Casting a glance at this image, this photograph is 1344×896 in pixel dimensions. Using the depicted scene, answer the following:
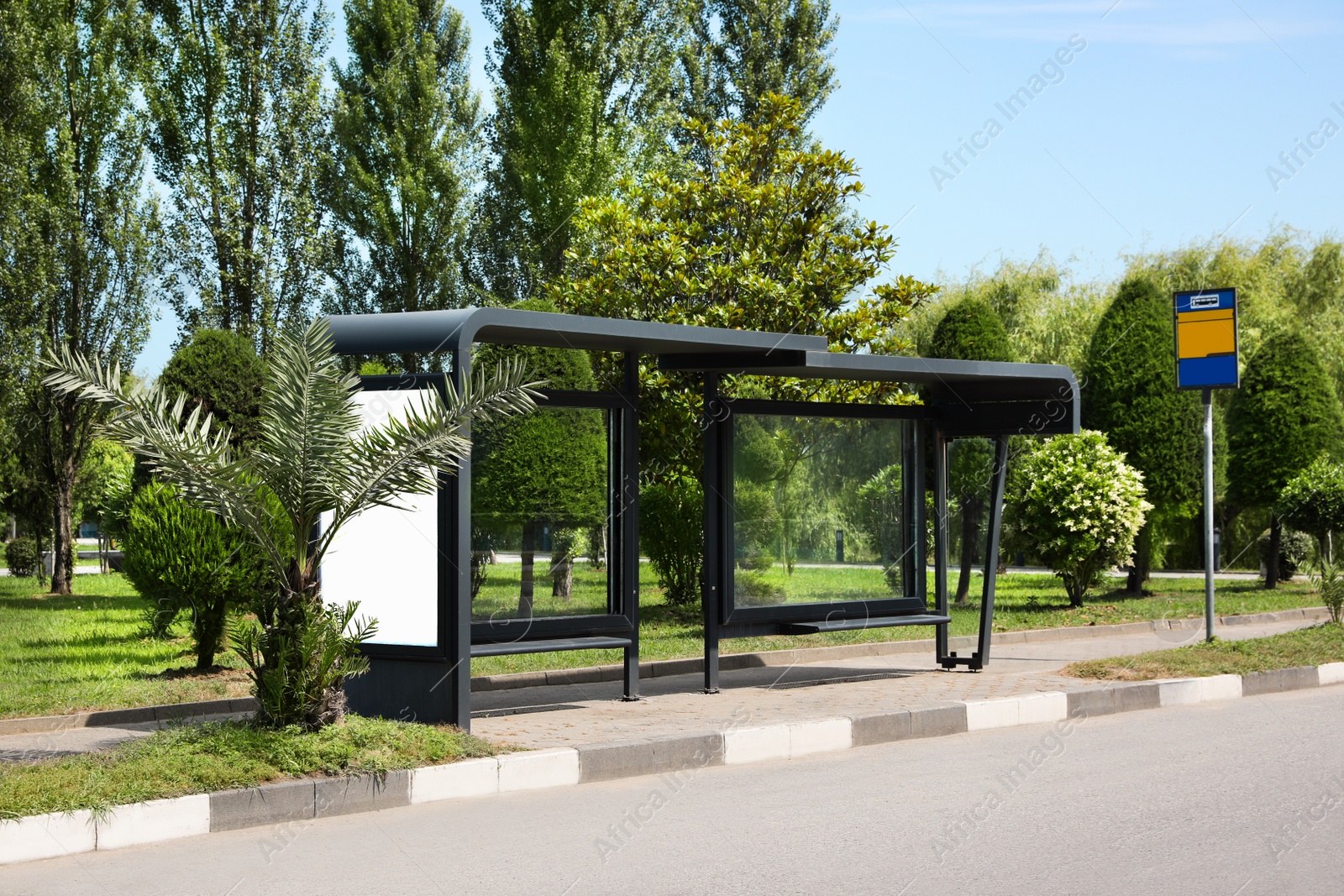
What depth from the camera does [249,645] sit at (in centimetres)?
775

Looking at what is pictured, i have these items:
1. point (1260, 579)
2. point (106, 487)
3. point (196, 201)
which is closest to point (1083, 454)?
point (1260, 579)

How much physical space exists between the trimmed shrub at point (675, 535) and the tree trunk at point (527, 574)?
7.51 m

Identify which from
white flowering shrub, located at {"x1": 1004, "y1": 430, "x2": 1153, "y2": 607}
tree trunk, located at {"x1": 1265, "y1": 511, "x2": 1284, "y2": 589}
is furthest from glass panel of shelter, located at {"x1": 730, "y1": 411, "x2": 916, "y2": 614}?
tree trunk, located at {"x1": 1265, "y1": 511, "x2": 1284, "y2": 589}

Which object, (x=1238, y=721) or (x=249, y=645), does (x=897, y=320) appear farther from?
(x=249, y=645)

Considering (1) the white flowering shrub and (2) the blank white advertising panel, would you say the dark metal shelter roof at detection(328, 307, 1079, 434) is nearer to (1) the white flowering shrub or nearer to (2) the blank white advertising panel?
(2) the blank white advertising panel

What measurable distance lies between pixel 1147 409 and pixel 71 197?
69.7ft

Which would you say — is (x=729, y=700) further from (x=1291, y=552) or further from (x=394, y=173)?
(x=1291, y=552)

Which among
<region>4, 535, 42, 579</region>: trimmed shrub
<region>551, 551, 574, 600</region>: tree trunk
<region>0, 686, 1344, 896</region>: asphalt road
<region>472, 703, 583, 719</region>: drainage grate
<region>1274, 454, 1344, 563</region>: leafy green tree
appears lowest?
<region>0, 686, 1344, 896</region>: asphalt road

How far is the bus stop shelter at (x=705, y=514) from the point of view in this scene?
8.79 meters

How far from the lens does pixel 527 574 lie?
10320 mm

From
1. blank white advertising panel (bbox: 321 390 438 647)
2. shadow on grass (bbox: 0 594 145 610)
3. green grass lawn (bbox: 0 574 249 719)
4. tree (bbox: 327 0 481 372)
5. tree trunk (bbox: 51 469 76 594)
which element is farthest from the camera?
tree (bbox: 327 0 481 372)

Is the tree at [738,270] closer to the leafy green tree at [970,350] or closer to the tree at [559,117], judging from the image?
the leafy green tree at [970,350]

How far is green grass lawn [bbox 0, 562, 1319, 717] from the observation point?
10484 millimetres

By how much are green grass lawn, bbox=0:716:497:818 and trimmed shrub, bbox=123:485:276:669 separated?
3.73 metres
